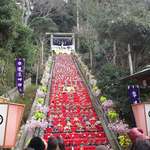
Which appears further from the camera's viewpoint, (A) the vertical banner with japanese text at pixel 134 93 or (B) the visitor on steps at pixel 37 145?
(A) the vertical banner with japanese text at pixel 134 93

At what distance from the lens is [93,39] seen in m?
27.2

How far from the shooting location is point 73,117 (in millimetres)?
15414

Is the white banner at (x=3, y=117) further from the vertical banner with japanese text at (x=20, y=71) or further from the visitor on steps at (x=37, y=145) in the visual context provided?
the vertical banner with japanese text at (x=20, y=71)

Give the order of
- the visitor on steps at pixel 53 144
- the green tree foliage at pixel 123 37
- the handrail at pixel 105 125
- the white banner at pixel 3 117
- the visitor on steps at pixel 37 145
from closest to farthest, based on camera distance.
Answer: the visitor on steps at pixel 53 144, the visitor on steps at pixel 37 145, the white banner at pixel 3 117, the handrail at pixel 105 125, the green tree foliage at pixel 123 37

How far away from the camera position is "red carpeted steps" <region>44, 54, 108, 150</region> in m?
12.7

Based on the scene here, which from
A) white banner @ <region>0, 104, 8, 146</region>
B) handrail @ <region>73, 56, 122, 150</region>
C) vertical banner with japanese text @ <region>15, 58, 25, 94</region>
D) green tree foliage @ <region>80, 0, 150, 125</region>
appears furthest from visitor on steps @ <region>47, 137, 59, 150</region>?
vertical banner with japanese text @ <region>15, 58, 25, 94</region>

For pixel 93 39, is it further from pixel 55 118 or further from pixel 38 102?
pixel 55 118

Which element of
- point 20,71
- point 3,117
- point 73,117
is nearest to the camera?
point 3,117

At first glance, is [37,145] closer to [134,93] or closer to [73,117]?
[134,93]

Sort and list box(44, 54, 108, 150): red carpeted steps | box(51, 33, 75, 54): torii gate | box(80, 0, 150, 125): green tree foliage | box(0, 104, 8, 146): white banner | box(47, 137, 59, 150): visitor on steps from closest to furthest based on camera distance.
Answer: box(47, 137, 59, 150): visitor on steps, box(0, 104, 8, 146): white banner, box(44, 54, 108, 150): red carpeted steps, box(80, 0, 150, 125): green tree foliage, box(51, 33, 75, 54): torii gate

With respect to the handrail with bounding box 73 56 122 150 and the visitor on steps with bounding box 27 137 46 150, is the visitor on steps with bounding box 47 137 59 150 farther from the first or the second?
the handrail with bounding box 73 56 122 150

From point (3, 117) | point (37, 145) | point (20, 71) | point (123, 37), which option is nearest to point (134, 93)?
point (123, 37)

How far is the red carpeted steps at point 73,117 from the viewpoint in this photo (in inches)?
499

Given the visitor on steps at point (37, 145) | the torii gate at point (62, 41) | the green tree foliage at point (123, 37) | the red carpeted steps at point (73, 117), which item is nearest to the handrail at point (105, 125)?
the red carpeted steps at point (73, 117)
